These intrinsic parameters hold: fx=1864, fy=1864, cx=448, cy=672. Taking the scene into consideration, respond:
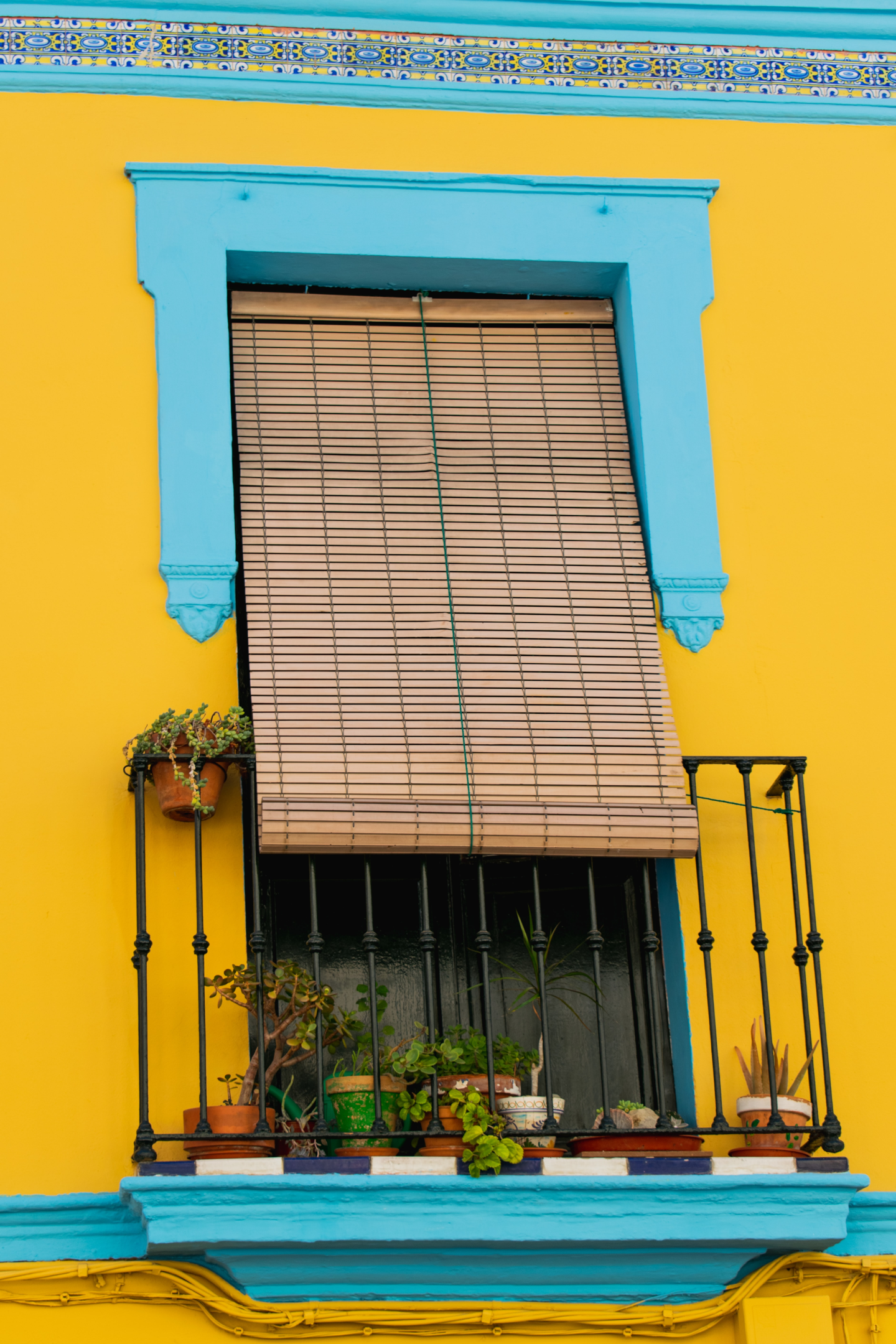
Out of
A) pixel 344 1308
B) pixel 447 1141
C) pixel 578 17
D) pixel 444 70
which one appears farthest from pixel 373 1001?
pixel 578 17

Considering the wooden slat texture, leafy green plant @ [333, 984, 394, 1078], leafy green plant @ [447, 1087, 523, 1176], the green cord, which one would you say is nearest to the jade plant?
leafy green plant @ [447, 1087, 523, 1176]

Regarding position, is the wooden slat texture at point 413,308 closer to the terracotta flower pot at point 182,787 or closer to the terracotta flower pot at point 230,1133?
the terracotta flower pot at point 182,787

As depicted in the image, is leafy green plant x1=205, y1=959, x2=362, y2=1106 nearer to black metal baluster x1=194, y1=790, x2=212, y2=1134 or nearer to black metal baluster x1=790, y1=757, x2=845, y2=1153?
black metal baluster x1=194, y1=790, x2=212, y2=1134

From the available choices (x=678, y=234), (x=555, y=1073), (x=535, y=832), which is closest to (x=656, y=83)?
(x=678, y=234)

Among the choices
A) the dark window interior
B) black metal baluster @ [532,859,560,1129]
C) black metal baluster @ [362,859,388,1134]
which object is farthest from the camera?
the dark window interior

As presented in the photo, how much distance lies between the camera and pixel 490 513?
5.96 metres

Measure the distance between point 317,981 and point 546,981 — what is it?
31.1 inches

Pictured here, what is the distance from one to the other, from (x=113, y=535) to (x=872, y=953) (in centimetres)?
263

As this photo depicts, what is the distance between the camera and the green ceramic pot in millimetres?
5070

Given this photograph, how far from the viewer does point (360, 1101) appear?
16.7ft

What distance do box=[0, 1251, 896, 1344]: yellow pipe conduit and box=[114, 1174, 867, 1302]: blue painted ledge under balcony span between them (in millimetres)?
34

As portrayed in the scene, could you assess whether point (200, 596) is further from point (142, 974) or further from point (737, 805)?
point (737, 805)

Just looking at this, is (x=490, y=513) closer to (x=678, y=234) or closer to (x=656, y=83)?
(x=678, y=234)

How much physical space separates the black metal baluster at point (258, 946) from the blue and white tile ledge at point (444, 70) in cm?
244
